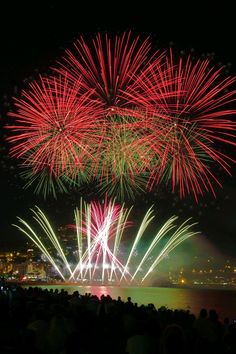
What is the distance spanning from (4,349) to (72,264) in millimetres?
106788

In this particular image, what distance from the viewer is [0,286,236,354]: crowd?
19.5 feet

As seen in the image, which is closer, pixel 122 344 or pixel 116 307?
pixel 122 344

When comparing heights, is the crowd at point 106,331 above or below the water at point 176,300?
below

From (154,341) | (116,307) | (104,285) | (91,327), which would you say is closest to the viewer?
(154,341)

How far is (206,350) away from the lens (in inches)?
235

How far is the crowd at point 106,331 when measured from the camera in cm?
595

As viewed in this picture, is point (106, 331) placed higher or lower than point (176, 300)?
lower

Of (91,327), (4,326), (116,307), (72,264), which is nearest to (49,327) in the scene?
(91,327)

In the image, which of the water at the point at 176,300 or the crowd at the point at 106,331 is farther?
the water at the point at 176,300

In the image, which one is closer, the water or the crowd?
the crowd

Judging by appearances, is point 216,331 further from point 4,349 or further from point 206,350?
point 4,349

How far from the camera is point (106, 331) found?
11.8 m

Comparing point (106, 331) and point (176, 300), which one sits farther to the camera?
point (176, 300)

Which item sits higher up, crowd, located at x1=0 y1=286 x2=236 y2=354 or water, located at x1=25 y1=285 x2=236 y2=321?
water, located at x1=25 y1=285 x2=236 y2=321
